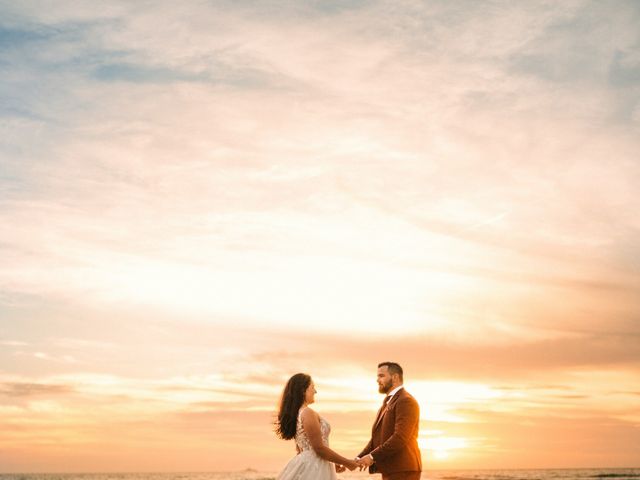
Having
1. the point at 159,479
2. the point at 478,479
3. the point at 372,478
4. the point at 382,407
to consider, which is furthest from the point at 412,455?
the point at 159,479

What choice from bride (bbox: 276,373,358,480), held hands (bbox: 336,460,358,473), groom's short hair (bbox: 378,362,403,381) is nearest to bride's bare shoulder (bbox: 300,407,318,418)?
bride (bbox: 276,373,358,480)

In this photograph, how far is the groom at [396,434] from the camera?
8648mm

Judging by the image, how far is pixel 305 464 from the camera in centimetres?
816

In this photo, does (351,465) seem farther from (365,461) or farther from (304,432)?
(304,432)

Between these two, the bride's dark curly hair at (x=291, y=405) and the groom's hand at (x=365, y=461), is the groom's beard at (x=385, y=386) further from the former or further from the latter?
the bride's dark curly hair at (x=291, y=405)

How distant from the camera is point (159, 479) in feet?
376

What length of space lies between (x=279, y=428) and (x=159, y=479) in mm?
115454

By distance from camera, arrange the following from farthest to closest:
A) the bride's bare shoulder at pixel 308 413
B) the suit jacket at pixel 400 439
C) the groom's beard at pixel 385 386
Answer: the groom's beard at pixel 385 386 → the suit jacket at pixel 400 439 → the bride's bare shoulder at pixel 308 413

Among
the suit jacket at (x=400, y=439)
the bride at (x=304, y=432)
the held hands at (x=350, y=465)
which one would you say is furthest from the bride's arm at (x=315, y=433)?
the suit jacket at (x=400, y=439)

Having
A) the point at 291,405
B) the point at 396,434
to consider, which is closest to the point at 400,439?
the point at 396,434

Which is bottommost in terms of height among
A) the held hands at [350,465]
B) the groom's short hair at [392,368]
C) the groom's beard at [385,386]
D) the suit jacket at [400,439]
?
the held hands at [350,465]

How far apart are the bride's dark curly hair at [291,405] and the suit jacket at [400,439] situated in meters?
1.25

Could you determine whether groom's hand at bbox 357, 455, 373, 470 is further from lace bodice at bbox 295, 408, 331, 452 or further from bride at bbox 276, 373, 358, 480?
lace bodice at bbox 295, 408, 331, 452

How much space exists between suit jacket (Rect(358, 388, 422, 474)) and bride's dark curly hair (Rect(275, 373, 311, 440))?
1254 millimetres
